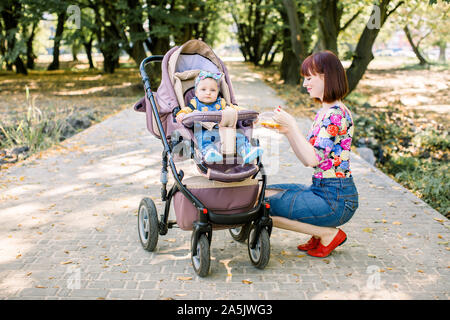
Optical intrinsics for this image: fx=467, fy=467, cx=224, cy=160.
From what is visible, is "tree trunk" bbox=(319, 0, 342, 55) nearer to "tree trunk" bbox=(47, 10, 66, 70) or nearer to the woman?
"tree trunk" bbox=(47, 10, 66, 70)

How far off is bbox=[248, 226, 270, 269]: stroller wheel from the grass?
3.28m

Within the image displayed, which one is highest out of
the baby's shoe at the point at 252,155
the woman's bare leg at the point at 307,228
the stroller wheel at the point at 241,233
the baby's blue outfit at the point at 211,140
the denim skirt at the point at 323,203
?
the baby's blue outfit at the point at 211,140

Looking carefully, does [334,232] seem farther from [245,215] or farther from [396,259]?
[245,215]

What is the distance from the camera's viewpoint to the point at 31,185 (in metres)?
6.76

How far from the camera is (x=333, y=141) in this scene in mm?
4027

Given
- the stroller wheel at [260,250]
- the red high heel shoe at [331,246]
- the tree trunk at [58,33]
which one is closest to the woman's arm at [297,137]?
the stroller wheel at [260,250]

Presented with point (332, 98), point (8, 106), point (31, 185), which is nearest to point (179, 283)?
point (332, 98)

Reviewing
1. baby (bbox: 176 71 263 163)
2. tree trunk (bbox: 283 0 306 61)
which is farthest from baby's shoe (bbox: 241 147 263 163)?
tree trunk (bbox: 283 0 306 61)

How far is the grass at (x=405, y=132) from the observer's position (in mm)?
7402

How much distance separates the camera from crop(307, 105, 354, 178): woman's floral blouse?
399 cm

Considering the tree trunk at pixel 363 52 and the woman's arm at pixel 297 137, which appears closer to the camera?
the woman's arm at pixel 297 137

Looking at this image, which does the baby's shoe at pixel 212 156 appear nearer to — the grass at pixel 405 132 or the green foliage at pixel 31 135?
the grass at pixel 405 132

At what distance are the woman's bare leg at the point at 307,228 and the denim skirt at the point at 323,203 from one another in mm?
50

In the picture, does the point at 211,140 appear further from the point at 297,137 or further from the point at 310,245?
the point at 310,245
